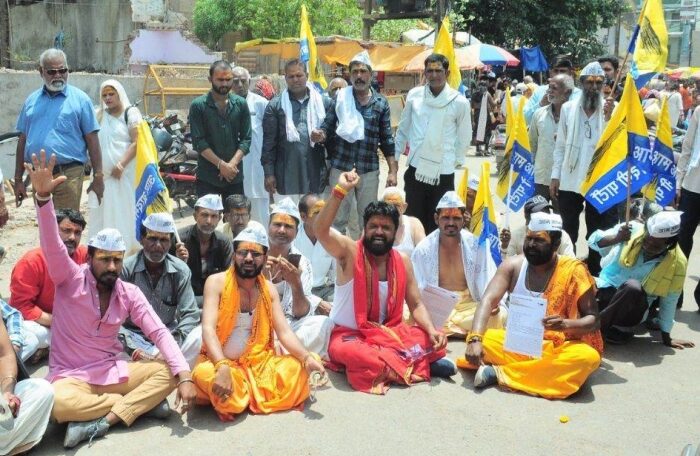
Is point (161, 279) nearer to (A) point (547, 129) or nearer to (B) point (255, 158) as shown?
(B) point (255, 158)

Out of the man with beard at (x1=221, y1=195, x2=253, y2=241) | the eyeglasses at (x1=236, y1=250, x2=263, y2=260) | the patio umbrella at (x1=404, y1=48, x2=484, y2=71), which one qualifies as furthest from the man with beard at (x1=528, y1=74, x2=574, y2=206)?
the patio umbrella at (x1=404, y1=48, x2=484, y2=71)

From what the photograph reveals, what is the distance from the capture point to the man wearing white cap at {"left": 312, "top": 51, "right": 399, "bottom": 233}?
6.96 m

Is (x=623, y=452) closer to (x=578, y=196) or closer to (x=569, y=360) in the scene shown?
(x=569, y=360)

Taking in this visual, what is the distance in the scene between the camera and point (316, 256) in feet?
21.3

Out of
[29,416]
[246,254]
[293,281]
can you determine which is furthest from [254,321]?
[29,416]

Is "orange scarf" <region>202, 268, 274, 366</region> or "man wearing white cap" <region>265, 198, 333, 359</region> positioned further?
"man wearing white cap" <region>265, 198, 333, 359</region>

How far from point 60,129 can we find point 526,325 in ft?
13.2

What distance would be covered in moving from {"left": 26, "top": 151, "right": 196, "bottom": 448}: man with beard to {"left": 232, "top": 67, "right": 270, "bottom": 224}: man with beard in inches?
139

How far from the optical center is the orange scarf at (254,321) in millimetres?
4793

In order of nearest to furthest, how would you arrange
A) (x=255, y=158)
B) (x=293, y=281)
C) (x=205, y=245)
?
1. (x=293, y=281)
2. (x=205, y=245)
3. (x=255, y=158)

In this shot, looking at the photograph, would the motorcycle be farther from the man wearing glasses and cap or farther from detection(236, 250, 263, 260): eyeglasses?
detection(236, 250, 263, 260): eyeglasses

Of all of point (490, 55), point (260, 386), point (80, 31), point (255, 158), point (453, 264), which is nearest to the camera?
point (260, 386)

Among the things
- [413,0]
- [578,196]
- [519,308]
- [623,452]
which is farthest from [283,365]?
[413,0]

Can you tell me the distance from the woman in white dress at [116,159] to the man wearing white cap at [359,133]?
5.49 feet
